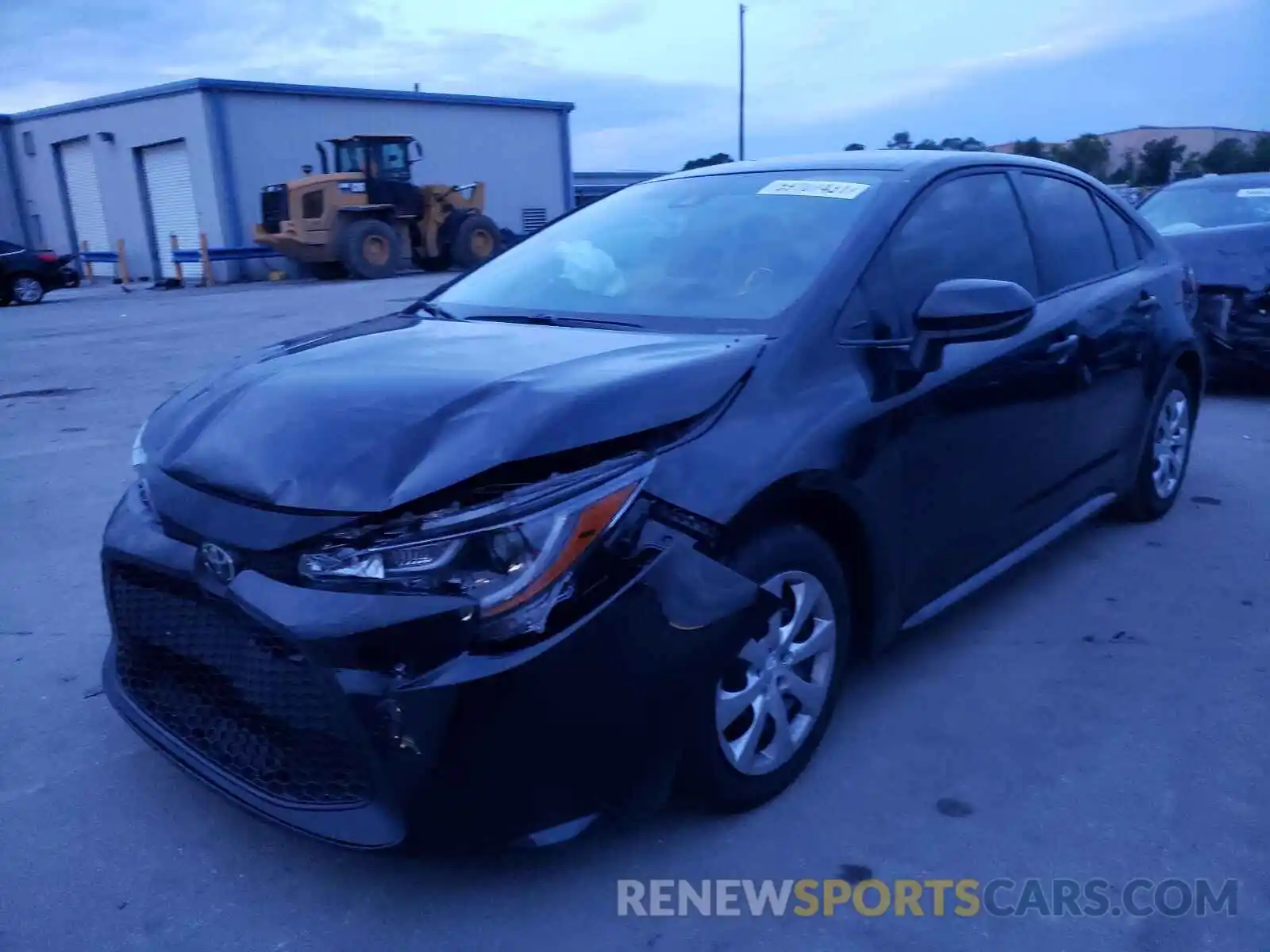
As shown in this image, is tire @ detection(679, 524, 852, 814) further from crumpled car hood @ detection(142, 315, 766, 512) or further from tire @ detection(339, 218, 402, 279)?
tire @ detection(339, 218, 402, 279)

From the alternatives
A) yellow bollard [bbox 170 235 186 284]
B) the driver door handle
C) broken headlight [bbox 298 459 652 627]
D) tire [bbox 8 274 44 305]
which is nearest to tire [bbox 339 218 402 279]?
tire [bbox 8 274 44 305]

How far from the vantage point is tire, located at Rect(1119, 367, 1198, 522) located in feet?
14.7

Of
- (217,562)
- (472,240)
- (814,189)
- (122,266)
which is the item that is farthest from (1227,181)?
(122,266)

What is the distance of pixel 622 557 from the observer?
2.13m

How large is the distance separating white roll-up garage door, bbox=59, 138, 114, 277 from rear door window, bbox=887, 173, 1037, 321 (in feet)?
104

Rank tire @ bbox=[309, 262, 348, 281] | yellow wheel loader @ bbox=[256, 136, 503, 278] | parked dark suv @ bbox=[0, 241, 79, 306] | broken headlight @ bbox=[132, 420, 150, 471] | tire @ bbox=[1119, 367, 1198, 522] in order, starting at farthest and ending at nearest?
tire @ bbox=[309, 262, 348, 281] < yellow wheel loader @ bbox=[256, 136, 503, 278] < parked dark suv @ bbox=[0, 241, 79, 306] < tire @ bbox=[1119, 367, 1198, 522] < broken headlight @ bbox=[132, 420, 150, 471]

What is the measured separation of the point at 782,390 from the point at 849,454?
0.26 m

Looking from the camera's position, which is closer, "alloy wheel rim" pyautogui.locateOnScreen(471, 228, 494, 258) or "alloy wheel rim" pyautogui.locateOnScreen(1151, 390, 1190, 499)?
"alloy wheel rim" pyautogui.locateOnScreen(1151, 390, 1190, 499)

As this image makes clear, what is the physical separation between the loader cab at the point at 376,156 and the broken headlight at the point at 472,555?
22451mm

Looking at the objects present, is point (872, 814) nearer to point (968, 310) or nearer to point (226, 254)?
point (968, 310)

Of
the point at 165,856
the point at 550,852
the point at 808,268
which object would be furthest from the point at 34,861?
the point at 808,268

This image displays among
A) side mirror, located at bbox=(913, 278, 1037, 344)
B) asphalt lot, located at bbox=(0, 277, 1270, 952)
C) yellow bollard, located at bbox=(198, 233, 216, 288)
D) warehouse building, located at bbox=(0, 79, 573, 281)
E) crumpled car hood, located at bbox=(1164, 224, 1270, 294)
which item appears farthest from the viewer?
warehouse building, located at bbox=(0, 79, 573, 281)

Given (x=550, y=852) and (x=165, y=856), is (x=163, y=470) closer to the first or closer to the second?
(x=165, y=856)

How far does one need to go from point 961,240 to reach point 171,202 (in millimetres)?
29133
